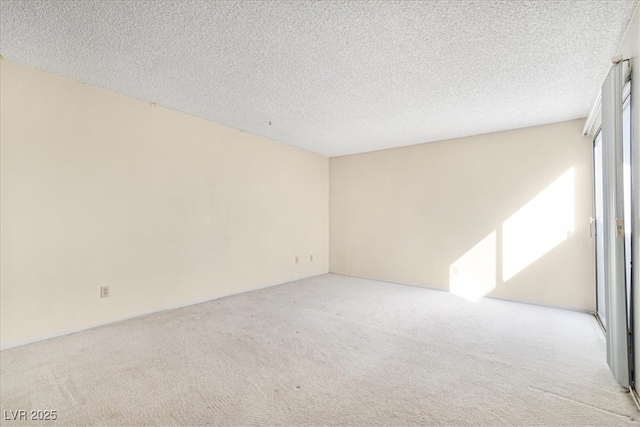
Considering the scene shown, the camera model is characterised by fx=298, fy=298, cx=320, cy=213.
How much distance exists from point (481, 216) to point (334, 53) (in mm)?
3192

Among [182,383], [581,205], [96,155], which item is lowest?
[182,383]

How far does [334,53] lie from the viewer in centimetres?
223

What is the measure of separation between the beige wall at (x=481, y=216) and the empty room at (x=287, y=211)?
3cm

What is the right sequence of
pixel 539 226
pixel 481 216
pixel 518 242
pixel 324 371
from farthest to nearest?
pixel 481 216, pixel 518 242, pixel 539 226, pixel 324 371

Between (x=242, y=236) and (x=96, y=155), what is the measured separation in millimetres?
1987

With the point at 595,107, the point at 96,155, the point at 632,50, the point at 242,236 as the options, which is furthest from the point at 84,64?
the point at 595,107

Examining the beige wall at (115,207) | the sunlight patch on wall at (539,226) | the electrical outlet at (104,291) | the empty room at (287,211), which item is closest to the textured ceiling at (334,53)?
the empty room at (287,211)

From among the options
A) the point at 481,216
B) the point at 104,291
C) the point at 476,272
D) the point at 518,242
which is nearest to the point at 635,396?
the point at 518,242

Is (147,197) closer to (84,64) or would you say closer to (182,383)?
(84,64)

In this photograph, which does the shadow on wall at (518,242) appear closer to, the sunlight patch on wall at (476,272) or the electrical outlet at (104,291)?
the sunlight patch on wall at (476,272)

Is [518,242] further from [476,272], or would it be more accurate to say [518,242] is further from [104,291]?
[104,291]

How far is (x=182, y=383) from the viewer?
6.48 ft

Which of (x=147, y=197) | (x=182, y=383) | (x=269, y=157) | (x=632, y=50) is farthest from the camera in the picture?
(x=269, y=157)

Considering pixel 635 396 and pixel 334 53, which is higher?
pixel 334 53
